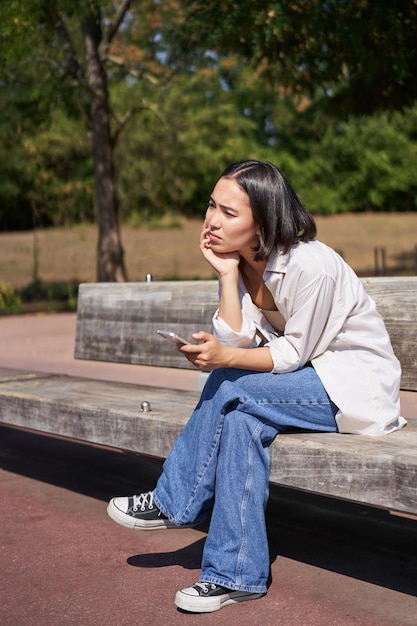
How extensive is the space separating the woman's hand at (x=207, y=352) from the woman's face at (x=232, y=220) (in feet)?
1.34

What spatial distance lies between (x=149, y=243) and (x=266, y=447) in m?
21.4

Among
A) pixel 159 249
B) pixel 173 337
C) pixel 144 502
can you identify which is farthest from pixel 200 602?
pixel 159 249

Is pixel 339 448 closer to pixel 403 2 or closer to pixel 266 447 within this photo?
pixel 266 447

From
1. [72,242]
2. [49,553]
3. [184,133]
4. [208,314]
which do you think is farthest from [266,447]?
[184,133]

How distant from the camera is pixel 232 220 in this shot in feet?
10.9

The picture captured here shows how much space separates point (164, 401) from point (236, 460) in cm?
105

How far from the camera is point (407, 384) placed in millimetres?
3807

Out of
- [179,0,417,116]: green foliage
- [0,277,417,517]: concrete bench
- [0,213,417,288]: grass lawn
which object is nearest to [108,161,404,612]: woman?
[0,277,417,517]: concrete bench

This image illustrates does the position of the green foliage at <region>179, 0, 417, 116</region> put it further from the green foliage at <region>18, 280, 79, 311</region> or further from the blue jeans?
the blue jeans

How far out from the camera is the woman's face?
330cm

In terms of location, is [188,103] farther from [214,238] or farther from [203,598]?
[203,598]

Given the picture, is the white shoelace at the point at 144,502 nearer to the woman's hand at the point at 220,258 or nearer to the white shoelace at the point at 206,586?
the white shoelace at the point at 206,586

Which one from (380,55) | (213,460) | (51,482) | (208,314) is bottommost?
(51,482)

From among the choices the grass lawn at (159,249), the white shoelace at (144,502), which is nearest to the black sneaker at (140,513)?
the white shoelace at (144,502)
